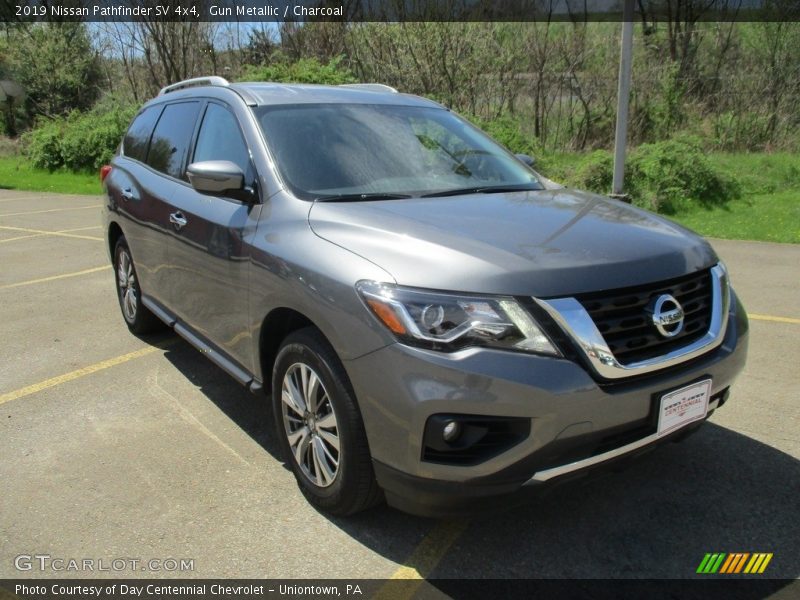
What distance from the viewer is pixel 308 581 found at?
105 inches

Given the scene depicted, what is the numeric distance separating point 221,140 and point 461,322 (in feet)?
7.20

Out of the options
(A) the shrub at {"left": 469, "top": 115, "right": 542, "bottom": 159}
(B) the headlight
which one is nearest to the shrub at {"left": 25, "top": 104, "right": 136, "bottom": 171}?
(A) the shrub at {"left": 469, "top": 115, "right": 542, "bottom": 159}

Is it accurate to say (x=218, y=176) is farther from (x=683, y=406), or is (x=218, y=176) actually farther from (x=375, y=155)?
(x=683, y=406)

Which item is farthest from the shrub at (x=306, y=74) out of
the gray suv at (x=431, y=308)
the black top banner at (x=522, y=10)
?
the gray suv at (x=431, y=308)

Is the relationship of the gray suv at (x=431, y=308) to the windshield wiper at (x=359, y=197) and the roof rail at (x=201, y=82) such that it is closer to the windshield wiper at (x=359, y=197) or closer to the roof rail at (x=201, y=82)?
the windshield wiper at (x=359, y=197)

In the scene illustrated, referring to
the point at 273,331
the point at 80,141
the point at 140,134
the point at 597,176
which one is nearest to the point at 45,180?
the point at 80,141

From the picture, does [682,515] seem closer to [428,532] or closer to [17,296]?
[428,532]

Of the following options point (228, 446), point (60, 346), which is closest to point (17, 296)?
point (60, 346)

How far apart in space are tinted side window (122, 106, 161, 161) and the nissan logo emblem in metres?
3.99

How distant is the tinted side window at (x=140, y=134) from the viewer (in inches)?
208

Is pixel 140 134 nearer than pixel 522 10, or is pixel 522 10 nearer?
pixel 140 134

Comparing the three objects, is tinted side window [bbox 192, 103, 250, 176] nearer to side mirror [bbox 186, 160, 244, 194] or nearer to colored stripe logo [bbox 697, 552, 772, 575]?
side mirror [bbox 186, 160, 244, 194]

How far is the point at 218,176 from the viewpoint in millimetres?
3342

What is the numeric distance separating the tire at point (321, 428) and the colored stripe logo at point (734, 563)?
1310 millimetres
